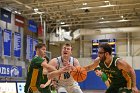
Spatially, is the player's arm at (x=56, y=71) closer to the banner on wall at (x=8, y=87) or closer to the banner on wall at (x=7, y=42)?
the banner on wall at (x=8, y=87)

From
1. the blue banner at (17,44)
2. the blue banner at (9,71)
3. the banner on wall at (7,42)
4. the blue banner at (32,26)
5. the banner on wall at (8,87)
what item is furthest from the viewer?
the blue banner at (32,26)

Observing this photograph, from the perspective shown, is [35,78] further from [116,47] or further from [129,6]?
[116,47]

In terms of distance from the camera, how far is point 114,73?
18.8ft

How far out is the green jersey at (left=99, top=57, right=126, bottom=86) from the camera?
5672mm

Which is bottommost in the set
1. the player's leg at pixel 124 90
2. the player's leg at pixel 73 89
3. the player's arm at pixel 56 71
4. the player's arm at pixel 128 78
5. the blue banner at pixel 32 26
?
the player's leg at pixel 73 89

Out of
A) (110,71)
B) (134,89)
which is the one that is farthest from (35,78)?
(134,89)

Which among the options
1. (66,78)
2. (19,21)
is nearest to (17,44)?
(19,21)

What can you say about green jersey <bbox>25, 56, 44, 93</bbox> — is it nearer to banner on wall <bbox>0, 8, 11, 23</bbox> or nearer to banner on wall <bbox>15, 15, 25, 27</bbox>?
banner on wall <bbox>0, 8, 11, 23</bbox>

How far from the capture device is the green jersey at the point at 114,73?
567 cm

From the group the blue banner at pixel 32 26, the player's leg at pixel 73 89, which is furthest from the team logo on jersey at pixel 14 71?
the player's leg at pixel 73 89

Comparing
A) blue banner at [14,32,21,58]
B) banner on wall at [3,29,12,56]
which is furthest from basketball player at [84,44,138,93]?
blue banner at [14,32,21,58]

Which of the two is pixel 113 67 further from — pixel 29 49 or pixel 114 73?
pixel 29 49

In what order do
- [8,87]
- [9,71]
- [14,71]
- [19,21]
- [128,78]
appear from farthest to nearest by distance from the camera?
[19,21] < [14,71] < [9,71] < [8,87] < [128,78]

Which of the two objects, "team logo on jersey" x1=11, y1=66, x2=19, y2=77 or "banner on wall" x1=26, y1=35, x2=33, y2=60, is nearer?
"team logo on jersey" x1=11, y1=66, x2=19, y2=77
